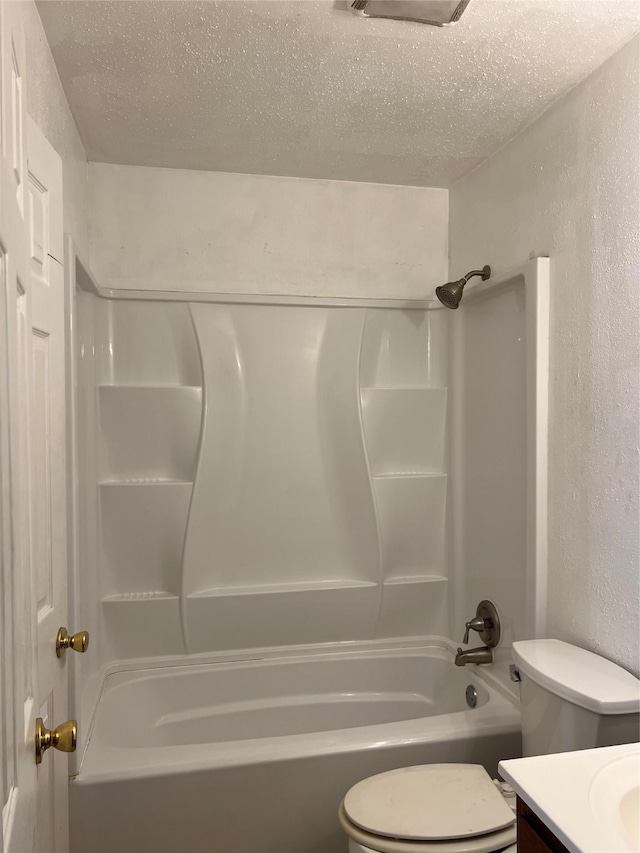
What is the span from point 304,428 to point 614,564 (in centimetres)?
129

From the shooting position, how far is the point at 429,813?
1471mm

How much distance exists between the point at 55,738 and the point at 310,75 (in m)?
1.63

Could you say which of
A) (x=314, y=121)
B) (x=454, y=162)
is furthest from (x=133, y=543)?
(x=454, y=162)

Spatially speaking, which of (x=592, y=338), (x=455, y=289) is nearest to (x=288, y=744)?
(x=592, y=338)

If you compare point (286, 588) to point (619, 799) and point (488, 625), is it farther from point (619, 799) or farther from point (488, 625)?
point (619, 799)

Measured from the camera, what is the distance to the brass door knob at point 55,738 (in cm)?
97

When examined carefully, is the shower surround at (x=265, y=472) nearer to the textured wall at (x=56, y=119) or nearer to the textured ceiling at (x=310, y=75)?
the textured wall at (x=56, y=119)

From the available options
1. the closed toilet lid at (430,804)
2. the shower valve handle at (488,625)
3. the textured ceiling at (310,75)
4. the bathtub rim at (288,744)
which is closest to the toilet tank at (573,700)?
the closed toilet lid at (430,804)

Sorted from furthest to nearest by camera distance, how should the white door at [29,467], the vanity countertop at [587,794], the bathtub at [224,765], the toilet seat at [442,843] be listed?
1. the bathtub at [224,765]
2. the toilet seat at [442,843]
3. the vanity countertop at [587,794]
4. the white door at [29,467]

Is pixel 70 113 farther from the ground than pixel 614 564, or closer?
farther from the ground

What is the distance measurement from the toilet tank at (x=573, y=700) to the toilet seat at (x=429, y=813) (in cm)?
18

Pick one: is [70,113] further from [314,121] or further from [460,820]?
[460,820]

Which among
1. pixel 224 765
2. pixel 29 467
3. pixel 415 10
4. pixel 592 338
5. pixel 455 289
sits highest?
pixel 415 10

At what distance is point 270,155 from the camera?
224 cm
